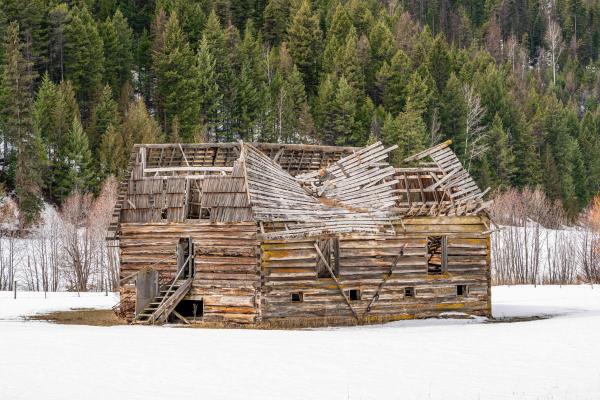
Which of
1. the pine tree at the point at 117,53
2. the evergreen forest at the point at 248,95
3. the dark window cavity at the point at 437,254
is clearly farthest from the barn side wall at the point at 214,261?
the pine tree at the point at 117,53

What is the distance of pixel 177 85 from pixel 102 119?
9.04 m

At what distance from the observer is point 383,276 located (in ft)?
115

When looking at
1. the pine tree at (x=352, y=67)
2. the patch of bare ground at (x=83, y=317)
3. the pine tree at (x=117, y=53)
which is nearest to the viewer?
Result: the patch of bare ground at (x=83, y=317)

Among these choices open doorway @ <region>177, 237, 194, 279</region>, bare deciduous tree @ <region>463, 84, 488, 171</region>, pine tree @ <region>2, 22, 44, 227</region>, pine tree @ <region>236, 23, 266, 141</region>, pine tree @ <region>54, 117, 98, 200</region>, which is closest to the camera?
open doorway @ <region>177, 237, 194, 279</region>

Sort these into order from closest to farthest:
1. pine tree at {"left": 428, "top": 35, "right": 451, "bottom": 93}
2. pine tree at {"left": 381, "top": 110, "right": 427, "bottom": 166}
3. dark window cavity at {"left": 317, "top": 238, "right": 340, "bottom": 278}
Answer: dark window cavity at {"left": 317, "top": 238, "right": 340, "bottom": 278}, pine tree at {"left": 381, "top": 110, "right": 427, "bottom": 166}, pine tree at {"left": 428, "top": 35, "right": 451, "bottom": 93}

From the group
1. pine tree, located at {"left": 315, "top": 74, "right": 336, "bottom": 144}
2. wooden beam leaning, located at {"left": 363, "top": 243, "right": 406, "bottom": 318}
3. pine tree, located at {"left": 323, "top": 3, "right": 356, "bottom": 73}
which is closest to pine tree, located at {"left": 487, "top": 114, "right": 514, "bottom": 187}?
pine tree, located at {"left": 315, "top": 74, "right": 336, "bottom": 144}

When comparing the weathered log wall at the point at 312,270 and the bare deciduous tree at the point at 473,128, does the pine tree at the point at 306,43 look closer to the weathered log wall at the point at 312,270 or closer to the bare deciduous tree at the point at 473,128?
the bare deciduous tree at the point at 473,128

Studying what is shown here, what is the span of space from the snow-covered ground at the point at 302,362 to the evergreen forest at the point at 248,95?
44.2 meters

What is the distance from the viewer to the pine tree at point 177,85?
86188 millimetres

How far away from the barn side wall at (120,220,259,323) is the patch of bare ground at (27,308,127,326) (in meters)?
1.08

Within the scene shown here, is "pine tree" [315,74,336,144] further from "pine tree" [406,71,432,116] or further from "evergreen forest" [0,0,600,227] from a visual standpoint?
"pine tree" [406,71,432,116]

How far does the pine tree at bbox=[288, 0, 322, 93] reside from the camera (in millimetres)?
110938

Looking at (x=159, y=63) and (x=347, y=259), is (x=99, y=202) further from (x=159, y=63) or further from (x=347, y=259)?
(x=347, y=259)

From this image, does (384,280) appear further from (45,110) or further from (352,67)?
(352,67)
